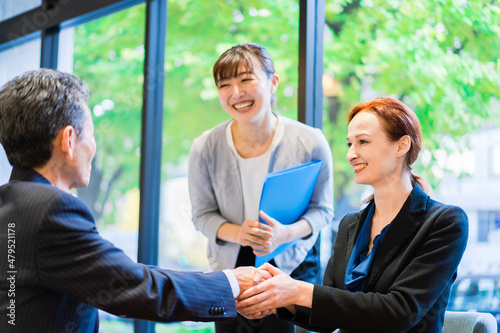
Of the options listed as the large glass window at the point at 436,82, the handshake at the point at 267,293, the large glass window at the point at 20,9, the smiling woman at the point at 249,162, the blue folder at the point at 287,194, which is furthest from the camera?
the large glass window at the point at 20,9

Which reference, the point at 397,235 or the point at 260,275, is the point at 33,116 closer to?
the point at 260,275

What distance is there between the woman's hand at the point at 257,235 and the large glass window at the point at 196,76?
198 cm

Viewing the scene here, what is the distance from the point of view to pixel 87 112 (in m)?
1.55

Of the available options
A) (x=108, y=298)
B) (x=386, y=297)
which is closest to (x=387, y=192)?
(x=386, y=297)

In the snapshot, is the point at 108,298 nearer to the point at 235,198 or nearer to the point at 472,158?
the point at 235,198

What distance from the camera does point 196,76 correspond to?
502cm

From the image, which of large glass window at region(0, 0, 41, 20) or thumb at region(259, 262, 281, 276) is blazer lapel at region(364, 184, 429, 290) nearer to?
thumb at region(259, 262, 281, 276)

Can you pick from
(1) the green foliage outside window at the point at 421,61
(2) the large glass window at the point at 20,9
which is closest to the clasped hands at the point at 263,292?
(1) the green foliage outside window at the point at 421,61

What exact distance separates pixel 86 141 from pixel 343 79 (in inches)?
109

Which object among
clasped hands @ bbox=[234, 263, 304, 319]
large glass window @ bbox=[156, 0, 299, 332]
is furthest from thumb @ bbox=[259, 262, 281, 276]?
large glass window @ bbox=[156, 0, 299, 332]

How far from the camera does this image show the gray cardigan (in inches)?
86.7

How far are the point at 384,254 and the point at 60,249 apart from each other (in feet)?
→ 3.19

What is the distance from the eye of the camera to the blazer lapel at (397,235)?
5.40ft

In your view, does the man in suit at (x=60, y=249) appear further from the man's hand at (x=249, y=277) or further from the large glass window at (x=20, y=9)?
the large glass window at (x=20, y=9)
